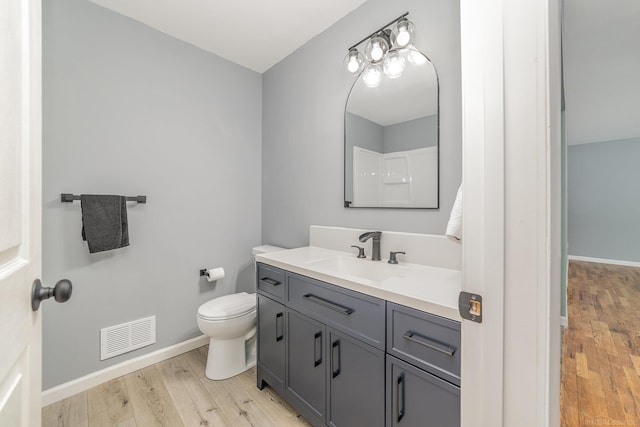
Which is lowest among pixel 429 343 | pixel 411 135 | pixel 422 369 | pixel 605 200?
pixel 422 369

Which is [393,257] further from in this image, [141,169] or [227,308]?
[141,169]

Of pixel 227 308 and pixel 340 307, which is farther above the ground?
pixel 340 307

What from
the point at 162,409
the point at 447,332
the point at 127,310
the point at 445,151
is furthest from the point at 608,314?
the point at 127,310

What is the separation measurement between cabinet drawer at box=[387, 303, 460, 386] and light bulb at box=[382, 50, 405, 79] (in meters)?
1.35

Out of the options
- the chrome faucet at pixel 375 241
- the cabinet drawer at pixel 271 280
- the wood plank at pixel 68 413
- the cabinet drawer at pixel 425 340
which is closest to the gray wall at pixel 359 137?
the chrome faucet at pixel 375 241

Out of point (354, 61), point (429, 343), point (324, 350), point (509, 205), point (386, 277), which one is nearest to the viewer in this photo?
point (509, 205)

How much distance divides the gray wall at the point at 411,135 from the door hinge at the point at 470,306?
37.0 inches

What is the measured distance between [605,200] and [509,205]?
6.97 m

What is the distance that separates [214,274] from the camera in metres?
2.15

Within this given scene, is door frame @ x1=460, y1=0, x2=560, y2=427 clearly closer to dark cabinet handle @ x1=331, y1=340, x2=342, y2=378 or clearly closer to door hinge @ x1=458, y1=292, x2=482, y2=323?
door hinge @ x1=458, y1=292, x2=482, y2=323

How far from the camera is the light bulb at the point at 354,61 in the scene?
171 cm

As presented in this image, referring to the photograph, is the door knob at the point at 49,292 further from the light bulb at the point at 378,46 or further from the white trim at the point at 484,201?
the light bulb at the point at 378,46

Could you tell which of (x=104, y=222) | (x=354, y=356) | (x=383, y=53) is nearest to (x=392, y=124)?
(x=383, y=53)

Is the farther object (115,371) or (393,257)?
(115,371)
